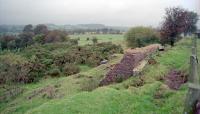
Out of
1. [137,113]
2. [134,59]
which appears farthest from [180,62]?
[137,113]

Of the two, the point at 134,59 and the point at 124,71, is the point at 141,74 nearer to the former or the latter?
the point at 124,71

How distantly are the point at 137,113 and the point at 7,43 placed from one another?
71203mm

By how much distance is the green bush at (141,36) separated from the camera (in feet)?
184

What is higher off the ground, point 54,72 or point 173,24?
point 173,24

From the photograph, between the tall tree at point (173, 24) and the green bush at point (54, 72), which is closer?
the green bush at point (54, 72)

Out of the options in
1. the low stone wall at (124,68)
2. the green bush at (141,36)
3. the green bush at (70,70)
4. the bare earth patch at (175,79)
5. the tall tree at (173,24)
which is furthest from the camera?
the green bush at (141,36)

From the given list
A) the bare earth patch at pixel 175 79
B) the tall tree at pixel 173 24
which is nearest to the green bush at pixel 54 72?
the tall tree at pixel 173 24

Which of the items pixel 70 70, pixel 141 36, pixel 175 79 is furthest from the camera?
pixel 141 36

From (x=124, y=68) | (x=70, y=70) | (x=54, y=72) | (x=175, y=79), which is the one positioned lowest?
(x=54, y=72)

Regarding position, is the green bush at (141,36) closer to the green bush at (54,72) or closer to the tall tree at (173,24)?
the tall tree at (173,24)

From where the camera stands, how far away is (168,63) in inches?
1009

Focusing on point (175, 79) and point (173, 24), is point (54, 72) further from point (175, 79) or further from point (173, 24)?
point (175, 79)

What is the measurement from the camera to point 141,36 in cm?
5712

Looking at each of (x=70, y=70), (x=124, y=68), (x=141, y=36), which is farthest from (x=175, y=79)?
(x=141, y=36)
